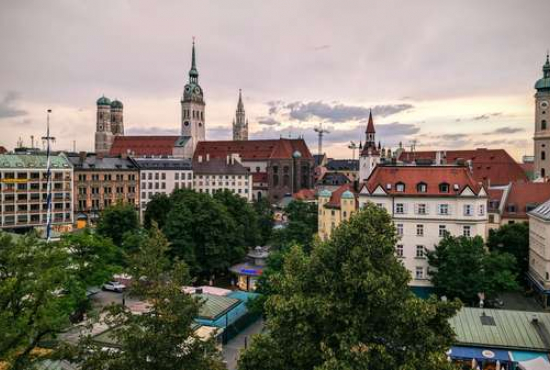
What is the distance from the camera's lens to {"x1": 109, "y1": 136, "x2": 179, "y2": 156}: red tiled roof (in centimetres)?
14925

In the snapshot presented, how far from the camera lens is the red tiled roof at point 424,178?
163 ft

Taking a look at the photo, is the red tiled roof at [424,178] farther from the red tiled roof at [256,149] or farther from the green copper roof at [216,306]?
the red tiled roof at [256,149]

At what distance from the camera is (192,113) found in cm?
15275

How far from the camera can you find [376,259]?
17.8 metres

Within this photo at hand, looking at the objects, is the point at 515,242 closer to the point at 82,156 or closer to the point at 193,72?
the point at 82,156

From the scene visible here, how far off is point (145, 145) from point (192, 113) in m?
18.1

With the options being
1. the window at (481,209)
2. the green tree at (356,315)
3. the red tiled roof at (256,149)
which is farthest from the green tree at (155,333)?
the red tiled roof at (256,149)

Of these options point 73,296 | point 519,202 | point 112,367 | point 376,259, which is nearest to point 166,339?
point 112,367

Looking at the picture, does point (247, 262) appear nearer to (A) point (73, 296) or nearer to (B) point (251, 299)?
(B) point (251, 299)

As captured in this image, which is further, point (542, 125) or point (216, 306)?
point (542, 125)

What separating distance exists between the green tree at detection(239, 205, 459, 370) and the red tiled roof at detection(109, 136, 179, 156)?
440 feet

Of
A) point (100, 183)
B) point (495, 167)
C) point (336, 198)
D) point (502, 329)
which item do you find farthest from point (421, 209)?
point (100, 183)

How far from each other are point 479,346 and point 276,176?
111m

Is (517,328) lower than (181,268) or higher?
lower
